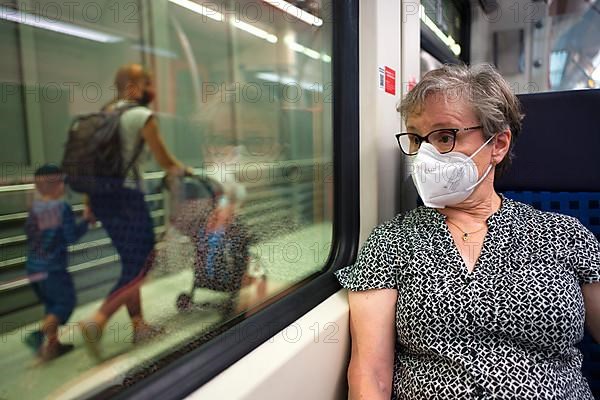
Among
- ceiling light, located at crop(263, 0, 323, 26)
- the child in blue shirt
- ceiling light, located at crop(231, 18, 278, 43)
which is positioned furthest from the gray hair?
the child in blue shirt

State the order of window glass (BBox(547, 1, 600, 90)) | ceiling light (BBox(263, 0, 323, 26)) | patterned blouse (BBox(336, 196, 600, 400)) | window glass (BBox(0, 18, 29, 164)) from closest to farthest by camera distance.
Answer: window glass (BBox(0, 18, 29, 164)), patterned blouse (BBox(336, 196, 600, 400)), ceiling light (BBox(263, 0, 323, 26)), window glass (BBox(547, 1, 600, 90))

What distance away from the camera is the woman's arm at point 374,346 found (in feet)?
4.09

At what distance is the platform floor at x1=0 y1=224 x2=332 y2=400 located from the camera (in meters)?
0.92

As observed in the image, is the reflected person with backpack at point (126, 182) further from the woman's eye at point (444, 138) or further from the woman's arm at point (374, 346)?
the woman's eye at point (444, 138)

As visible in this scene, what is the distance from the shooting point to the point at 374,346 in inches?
49.7

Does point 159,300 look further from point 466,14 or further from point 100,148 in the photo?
point 466,14

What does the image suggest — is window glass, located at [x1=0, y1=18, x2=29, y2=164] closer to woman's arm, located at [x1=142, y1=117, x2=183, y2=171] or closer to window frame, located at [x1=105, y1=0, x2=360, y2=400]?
woman's arm, located at [x1=142, y1=117, x2=183, y2=171]

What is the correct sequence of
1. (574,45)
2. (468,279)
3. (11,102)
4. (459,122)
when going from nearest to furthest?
(11,102) < (468,279) < (459,122) < (574,45)

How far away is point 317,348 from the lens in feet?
4.06

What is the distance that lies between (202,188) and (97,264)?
43cm

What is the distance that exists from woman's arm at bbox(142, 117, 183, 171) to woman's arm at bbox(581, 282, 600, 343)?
125 cm

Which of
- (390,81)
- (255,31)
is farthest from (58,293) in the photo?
(390,81)

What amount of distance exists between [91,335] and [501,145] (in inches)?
49.8

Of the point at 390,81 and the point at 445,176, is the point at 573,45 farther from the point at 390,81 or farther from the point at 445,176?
the point at 445,176
